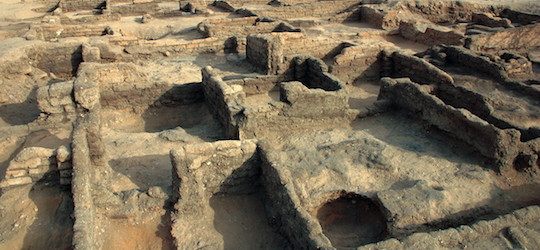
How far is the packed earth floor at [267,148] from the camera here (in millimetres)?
4941

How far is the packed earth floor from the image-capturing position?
195 inches

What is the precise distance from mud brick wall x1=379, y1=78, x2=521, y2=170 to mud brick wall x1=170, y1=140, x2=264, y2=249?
4.20m

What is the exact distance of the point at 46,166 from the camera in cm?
527

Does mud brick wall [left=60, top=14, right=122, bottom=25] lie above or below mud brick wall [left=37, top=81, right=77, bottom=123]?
below

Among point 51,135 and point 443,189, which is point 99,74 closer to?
point 51,135

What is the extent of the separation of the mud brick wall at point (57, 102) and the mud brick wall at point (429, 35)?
512 inches

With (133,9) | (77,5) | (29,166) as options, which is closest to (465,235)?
(29,166)

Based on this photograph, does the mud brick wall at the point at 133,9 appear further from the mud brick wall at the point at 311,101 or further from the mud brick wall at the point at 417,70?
the mud brick wall at the point at 311,101

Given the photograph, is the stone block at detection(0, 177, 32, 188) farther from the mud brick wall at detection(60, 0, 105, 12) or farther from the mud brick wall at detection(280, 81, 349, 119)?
the mud brick wall at detection(60, 0, 105, 12)

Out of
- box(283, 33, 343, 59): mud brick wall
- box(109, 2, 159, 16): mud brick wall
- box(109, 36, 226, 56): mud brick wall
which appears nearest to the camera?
box(109, 36, 226, 56): mud brick wall

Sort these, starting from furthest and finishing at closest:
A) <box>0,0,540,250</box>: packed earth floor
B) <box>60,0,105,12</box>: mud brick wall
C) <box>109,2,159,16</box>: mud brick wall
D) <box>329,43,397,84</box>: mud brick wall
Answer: <box>60,0,105,12</box>: mud brick wall → <box>109,2,159,16</box>: mud brick wall → <box>329,43,397,84</box>: mud brick wall → <box>0,0,540,250</box>: packed earth floor

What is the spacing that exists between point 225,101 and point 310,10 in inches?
617

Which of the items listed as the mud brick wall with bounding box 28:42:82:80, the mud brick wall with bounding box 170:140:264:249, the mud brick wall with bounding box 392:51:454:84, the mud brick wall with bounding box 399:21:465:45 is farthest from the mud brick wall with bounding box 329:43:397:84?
the mud brick wall with bounding box 28:42:82:80

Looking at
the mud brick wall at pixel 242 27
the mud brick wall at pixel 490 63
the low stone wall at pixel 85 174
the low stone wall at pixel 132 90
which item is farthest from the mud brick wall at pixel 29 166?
the mud brick wall at pixel 490 63
